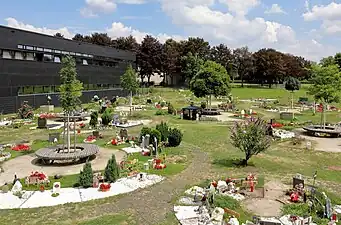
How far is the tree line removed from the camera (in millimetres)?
86562

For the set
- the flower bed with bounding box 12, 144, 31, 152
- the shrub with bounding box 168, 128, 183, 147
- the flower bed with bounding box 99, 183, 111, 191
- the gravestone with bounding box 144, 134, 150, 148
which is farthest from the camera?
the shrub with bounding box 168, 128, 183, 147

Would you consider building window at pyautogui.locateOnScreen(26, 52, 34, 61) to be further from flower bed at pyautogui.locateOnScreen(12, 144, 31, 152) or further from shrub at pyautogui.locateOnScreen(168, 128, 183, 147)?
shrub at pyautogui.locateOnScreen(168, 128, 183, 147)

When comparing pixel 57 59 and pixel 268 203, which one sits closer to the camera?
pixel 268 203

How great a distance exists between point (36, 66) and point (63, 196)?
35.1 m

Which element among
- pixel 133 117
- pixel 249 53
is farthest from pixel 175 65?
pixel 133 117

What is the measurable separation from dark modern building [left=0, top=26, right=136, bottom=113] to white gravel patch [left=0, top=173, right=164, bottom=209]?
1126 inches

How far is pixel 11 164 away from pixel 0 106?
22.3 metres

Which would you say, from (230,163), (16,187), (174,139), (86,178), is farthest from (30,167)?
(230,163)

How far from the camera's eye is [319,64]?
32625 millimetres

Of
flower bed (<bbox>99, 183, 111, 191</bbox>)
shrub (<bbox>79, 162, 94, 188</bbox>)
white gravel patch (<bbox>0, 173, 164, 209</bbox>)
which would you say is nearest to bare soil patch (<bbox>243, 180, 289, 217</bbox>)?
white gravel patch (<bbox>0, 173, 164, 209</bbox>)

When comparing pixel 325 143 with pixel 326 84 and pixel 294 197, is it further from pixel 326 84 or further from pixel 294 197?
pixel 294 197

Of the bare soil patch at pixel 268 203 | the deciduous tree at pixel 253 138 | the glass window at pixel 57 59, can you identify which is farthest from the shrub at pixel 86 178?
the glass window at pixel 57 59

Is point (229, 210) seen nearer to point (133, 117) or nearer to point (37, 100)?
point (133, 117)

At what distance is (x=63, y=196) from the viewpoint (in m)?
14.4
